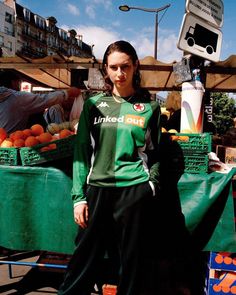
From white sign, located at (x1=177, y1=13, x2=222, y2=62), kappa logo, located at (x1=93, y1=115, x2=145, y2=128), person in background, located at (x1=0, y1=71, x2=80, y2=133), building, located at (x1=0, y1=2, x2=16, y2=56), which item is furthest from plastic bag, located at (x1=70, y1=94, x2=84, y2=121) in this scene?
building, located at (x1=0, y1=2, x2=16, y2=56)

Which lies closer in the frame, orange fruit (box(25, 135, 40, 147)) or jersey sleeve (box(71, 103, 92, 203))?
jersey sleeve (box(71, 103, 92, 203))

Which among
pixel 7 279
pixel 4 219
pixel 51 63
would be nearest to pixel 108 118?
pixel 4 219

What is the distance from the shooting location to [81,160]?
6.90ft

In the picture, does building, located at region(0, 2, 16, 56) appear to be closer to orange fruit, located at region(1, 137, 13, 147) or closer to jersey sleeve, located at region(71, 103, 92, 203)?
orange fruit, located at region(1, 137, 13, 147)

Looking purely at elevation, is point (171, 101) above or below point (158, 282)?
above

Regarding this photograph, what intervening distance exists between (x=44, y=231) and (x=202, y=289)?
1535 mm

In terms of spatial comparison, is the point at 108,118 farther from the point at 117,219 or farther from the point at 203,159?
the point at 203,159

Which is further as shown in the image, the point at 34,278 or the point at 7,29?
the point at 7,29

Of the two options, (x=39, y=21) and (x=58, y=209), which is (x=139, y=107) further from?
(x=39, y=21)

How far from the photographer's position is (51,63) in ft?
19.7

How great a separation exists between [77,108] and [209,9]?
1.71m

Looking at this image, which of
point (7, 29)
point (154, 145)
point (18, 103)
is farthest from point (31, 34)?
point (154, 145)

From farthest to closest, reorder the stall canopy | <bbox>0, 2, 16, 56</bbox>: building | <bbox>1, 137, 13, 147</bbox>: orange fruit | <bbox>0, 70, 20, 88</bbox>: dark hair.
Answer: <bbox>0, 2, 16, 56</bbox>: building
the stall canopy
<bbox>0, 70, 20, 88</bbox>: dark hair
<bbox>1, 137, 13, 147</bbox>: orange fruit

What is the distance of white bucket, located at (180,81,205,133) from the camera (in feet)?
9.62
